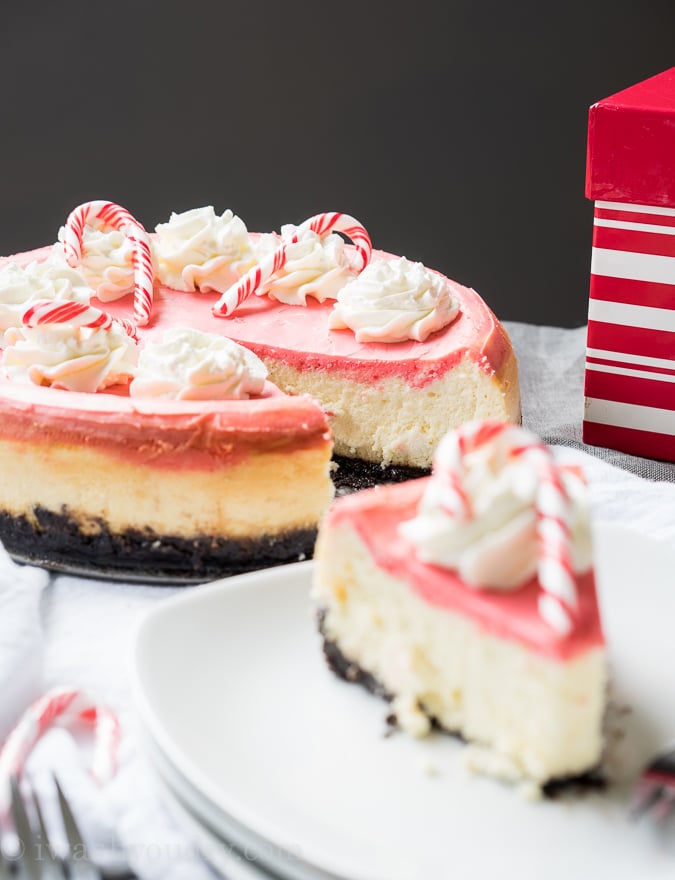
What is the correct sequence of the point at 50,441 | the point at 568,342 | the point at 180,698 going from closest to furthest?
1. the point at 180,698
2. the point at 50,441
3. the point at 568,342

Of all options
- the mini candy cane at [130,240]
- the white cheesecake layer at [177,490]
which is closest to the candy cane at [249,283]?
the mini candy cane at [130,240]

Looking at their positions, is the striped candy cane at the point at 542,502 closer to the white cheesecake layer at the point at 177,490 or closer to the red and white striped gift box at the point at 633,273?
the white cheesecake layer at the point at 177,490

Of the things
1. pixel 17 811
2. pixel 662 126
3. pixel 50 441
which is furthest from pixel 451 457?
pixel 662 126

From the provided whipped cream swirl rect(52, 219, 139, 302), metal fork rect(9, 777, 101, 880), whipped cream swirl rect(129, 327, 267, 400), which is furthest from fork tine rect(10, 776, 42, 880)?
whipped cream swirl rect(52, 219, 139, 302)

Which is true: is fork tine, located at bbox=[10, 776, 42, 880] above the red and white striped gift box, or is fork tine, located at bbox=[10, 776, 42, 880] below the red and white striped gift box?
below

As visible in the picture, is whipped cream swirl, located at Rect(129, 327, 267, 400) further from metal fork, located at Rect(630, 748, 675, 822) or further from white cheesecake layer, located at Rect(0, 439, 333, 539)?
metal fork, located at Rect(630, 748, 675, 822)

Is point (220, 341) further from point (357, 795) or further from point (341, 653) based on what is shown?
point (357, 795)
